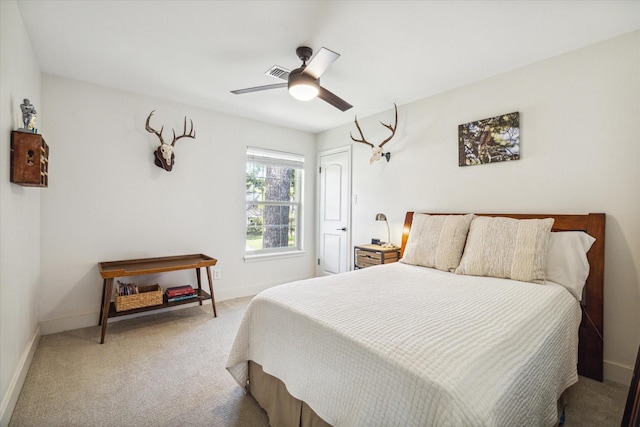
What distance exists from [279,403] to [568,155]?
2733mm

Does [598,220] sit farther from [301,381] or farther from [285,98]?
[285,98]

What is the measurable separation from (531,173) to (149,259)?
12.6ft

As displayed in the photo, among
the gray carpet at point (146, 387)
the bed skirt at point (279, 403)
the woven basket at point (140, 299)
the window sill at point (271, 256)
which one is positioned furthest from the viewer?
the window sill at point (271, 256)

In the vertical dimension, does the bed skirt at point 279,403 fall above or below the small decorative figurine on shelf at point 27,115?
below

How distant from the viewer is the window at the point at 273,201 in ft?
13.8

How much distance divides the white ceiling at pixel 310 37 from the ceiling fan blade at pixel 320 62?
239mm

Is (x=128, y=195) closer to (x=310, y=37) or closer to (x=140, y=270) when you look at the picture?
(x=140, y=270)

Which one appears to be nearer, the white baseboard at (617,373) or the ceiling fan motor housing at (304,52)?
the white baseboard at (617,373)

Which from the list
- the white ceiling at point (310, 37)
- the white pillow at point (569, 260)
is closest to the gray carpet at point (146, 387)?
the white pillow at point (569, 260)

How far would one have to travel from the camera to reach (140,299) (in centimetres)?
286

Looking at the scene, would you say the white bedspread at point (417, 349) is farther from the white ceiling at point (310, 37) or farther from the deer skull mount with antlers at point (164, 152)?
the deer skull mount with antlers at point (164, 152)

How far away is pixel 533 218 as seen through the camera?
2.42 metres

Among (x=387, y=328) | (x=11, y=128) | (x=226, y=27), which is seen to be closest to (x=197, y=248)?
(x=11, y=128)

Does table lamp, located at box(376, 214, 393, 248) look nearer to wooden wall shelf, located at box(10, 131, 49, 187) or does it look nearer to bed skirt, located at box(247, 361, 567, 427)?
bed skirt, located at box(247, 361, 567, 427)
